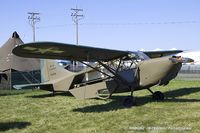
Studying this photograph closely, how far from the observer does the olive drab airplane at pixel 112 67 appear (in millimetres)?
12055

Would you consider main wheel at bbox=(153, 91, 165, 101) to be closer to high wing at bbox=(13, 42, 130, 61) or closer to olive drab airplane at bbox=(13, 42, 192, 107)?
olive drab airplane at bbox=(13, 42, 192, 107)

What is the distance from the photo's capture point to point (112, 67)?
13.8 metres

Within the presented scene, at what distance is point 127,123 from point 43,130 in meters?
2.11

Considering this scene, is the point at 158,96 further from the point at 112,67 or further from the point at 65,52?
the point at 65,52

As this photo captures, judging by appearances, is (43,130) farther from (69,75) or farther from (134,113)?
(69,75)

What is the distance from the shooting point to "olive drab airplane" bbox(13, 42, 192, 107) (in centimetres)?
1205

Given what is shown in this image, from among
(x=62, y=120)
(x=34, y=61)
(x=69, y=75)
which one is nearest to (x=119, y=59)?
(x=69, y=75)

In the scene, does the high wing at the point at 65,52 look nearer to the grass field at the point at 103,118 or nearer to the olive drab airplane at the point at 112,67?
the olive drab airplane at the point at 112,67

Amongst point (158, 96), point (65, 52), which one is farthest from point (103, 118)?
point (158, 96)

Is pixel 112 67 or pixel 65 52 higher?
pixel 65 52

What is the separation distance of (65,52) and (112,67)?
2180mm

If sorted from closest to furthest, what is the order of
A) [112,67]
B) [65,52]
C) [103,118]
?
[103,118]
[65,52]
[112,67]

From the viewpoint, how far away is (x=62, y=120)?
988 centimetres

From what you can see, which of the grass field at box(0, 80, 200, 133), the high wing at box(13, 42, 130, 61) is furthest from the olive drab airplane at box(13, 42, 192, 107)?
the grass field at box(0, 80, 200, 133)
